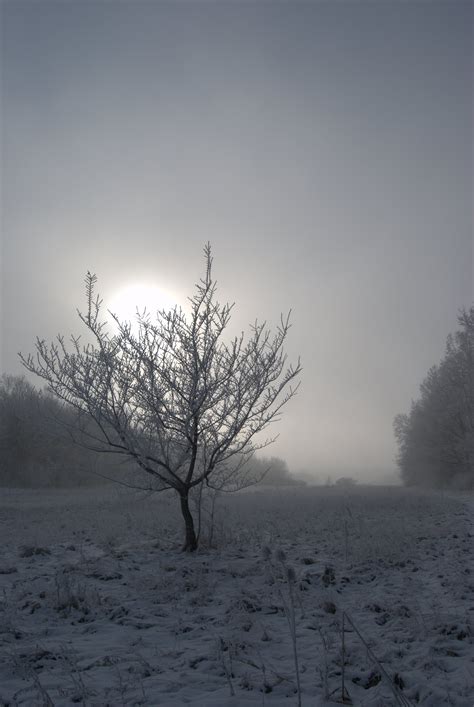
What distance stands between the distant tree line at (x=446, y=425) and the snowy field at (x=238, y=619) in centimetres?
2123

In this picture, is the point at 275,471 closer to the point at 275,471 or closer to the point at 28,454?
the point at 275,471

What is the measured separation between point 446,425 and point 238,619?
36.0 metres

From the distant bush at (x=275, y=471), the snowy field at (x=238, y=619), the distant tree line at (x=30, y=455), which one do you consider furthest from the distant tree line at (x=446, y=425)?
the distant bush at (x=275, y=471)

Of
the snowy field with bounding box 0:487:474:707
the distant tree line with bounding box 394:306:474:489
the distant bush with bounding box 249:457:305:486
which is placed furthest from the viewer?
the distant bush with bounding box 249:457:305:486

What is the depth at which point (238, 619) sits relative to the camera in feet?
21.2

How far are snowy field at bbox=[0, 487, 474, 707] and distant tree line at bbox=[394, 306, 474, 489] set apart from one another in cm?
2123

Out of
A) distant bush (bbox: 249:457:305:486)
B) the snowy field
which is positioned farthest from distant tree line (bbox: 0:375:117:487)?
the snowy field

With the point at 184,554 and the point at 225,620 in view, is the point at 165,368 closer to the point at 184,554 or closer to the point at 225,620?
the point at 184,554

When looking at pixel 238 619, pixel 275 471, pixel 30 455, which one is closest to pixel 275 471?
pixel 275 471

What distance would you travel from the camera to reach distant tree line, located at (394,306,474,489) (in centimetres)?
3125

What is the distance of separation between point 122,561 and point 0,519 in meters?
11.6

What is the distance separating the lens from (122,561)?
32.8 ft

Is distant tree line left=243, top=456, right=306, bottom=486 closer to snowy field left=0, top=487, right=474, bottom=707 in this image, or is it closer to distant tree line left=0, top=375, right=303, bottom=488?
distant tree line left=0, top=375, right=303, bottom=488

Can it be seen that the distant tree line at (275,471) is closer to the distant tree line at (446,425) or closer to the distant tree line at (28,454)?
the distant tree line at (446,425)
